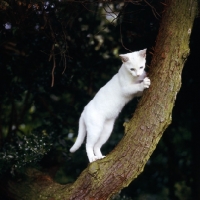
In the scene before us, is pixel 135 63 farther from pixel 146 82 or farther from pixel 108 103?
pixel 108 103

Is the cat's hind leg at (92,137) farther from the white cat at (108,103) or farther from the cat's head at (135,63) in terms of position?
the cat's head at (135,63)

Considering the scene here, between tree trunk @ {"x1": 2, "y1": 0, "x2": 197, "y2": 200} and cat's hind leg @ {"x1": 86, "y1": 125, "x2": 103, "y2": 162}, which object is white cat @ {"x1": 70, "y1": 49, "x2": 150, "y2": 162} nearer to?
cat's hind leg @ {"x1": 86, "y1": 125, "x2": 103, "y2": 162}

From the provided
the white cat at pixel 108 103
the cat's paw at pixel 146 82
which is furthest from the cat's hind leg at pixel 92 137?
the cat's paw at pixel 146 82

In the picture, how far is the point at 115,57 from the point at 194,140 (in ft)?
3.77

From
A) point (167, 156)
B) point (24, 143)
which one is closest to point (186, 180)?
point (167, 156)

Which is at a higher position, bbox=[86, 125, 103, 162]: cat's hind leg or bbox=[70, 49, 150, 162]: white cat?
bbox=[70, 49, 150, 162]: white cat

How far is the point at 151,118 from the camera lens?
9.54 feet

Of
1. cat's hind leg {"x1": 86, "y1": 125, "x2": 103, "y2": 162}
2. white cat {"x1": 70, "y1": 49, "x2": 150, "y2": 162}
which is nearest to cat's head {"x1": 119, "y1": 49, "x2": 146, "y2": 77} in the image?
white cat {"x1": 70, "y1": 49, "x2": 150, "y2": 162}

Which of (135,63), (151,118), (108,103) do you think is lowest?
(151,118)

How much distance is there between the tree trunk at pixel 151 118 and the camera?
2.91m

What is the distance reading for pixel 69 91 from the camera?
14.7 ft

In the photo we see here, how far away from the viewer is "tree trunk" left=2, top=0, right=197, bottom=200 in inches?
115

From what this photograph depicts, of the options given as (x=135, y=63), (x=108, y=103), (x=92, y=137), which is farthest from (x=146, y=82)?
(x=92, y=137)

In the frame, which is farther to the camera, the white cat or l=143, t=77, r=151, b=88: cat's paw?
the white cat
